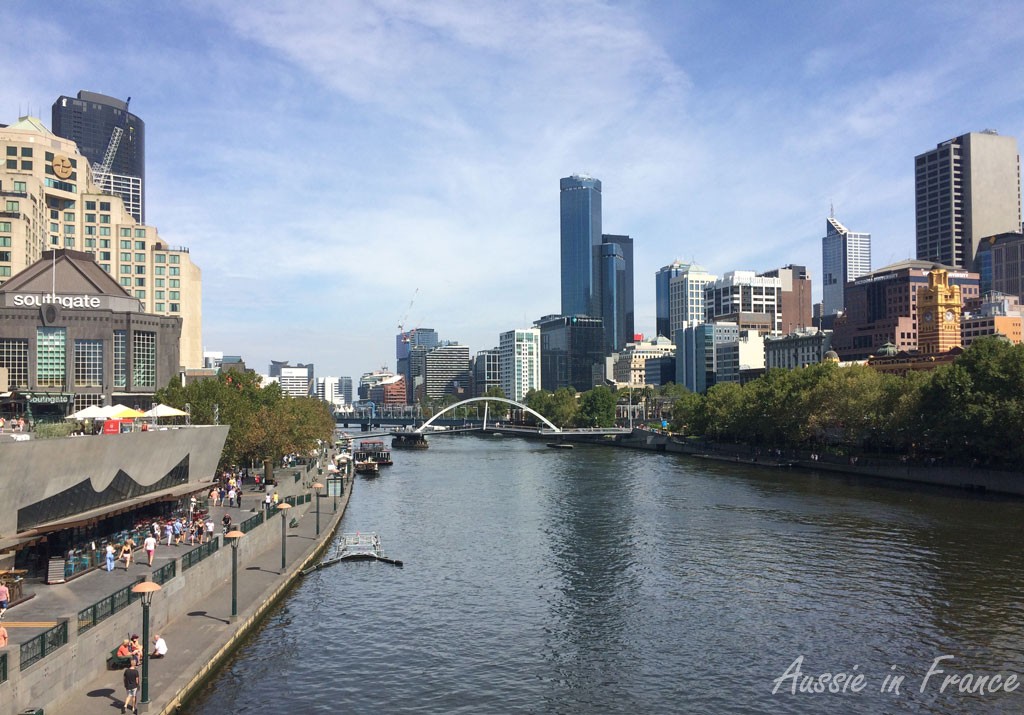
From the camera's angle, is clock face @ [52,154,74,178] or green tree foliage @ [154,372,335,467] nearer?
green tree foliage @ [154,372,335,467]

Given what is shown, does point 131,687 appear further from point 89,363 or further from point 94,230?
point 94,230

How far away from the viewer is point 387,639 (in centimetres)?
3631

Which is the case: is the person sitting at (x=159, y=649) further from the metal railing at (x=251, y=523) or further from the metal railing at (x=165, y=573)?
the metal railing at (x=251, y=523)

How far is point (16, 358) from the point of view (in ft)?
259

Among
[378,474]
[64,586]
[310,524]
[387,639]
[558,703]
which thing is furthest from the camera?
[378,474]

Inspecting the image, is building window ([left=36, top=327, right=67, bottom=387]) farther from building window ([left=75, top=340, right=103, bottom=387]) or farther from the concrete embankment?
the concrete embankment

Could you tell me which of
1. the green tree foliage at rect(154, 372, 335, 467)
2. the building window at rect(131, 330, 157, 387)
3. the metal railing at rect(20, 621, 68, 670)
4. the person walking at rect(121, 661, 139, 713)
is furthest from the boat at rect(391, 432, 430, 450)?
the person walking at rect(121, 661, 139, 713)

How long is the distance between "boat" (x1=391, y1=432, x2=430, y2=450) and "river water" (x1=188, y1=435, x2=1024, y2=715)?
11215 centimetres

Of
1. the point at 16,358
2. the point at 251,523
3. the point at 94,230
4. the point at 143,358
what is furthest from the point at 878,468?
the point at 94,230

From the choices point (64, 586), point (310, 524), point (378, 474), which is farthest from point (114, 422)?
point (378, 474)

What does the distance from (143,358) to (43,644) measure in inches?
2665

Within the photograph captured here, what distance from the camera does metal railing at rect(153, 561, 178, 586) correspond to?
3206cm

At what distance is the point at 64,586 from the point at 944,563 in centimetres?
4705

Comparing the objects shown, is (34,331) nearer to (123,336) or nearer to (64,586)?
(123,336)
